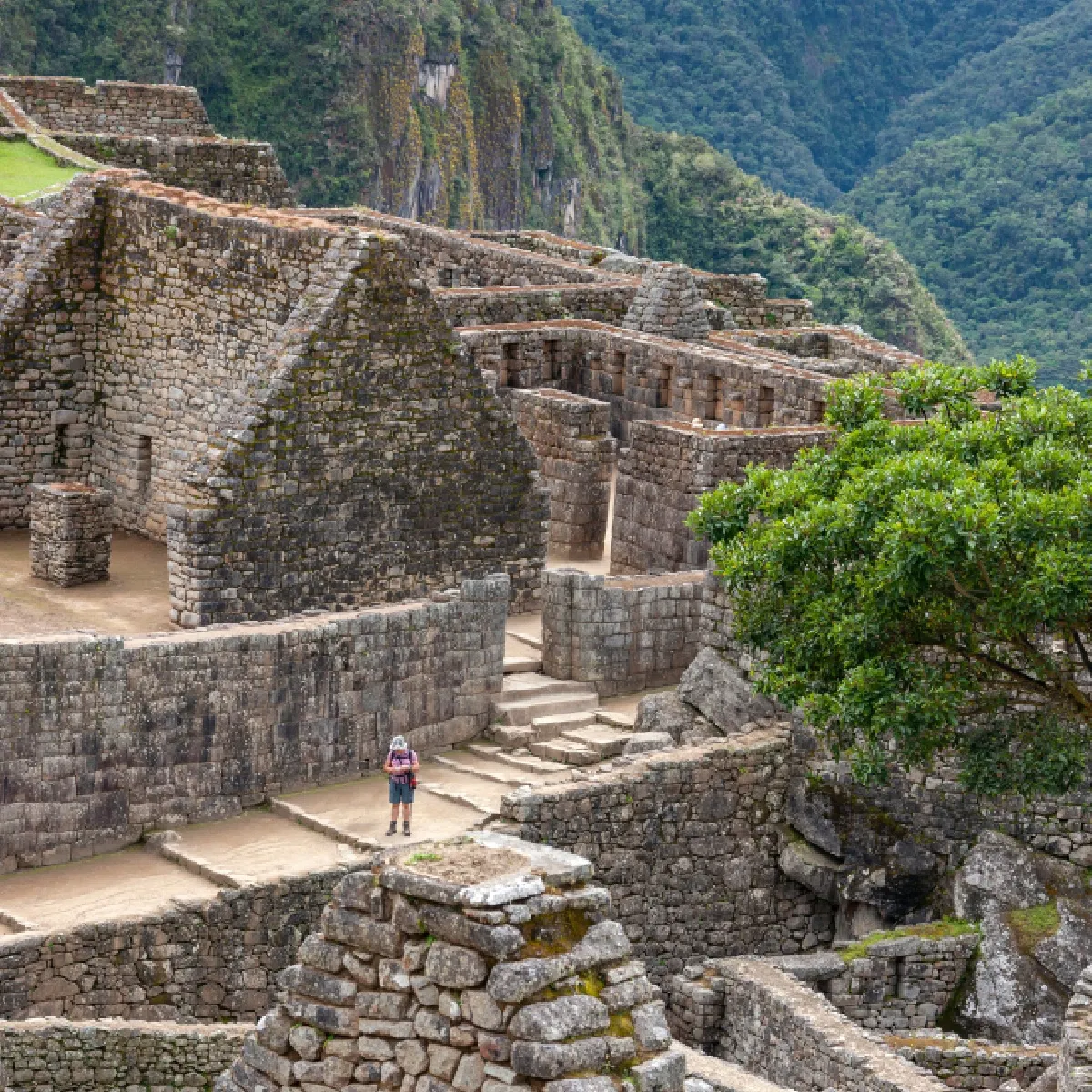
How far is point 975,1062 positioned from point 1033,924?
1.62 m

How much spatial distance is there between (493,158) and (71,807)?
155 m

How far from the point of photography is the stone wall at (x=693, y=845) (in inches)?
906

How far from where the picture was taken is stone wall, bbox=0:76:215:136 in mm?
41938

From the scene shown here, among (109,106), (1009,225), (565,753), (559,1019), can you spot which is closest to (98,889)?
(565,753)

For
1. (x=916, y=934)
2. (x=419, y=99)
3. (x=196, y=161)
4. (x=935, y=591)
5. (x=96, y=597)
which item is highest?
(x=419, y=99)

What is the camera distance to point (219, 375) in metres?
27.0

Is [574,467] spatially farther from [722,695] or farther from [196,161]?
[196,161]

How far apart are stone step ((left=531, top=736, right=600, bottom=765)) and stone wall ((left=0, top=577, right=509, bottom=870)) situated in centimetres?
54

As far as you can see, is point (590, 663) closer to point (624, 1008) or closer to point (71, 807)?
point (71, 807)

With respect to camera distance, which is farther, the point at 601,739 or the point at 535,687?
the point at 535,687

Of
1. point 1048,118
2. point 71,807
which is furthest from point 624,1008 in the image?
point 1048,118

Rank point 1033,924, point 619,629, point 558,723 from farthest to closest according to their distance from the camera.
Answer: point 619,629, point 558,723, point 1033,924

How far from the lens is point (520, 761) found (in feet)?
79.1

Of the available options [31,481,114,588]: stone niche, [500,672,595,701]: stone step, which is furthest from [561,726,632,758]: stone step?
[31,481,114,588]: stone niche
